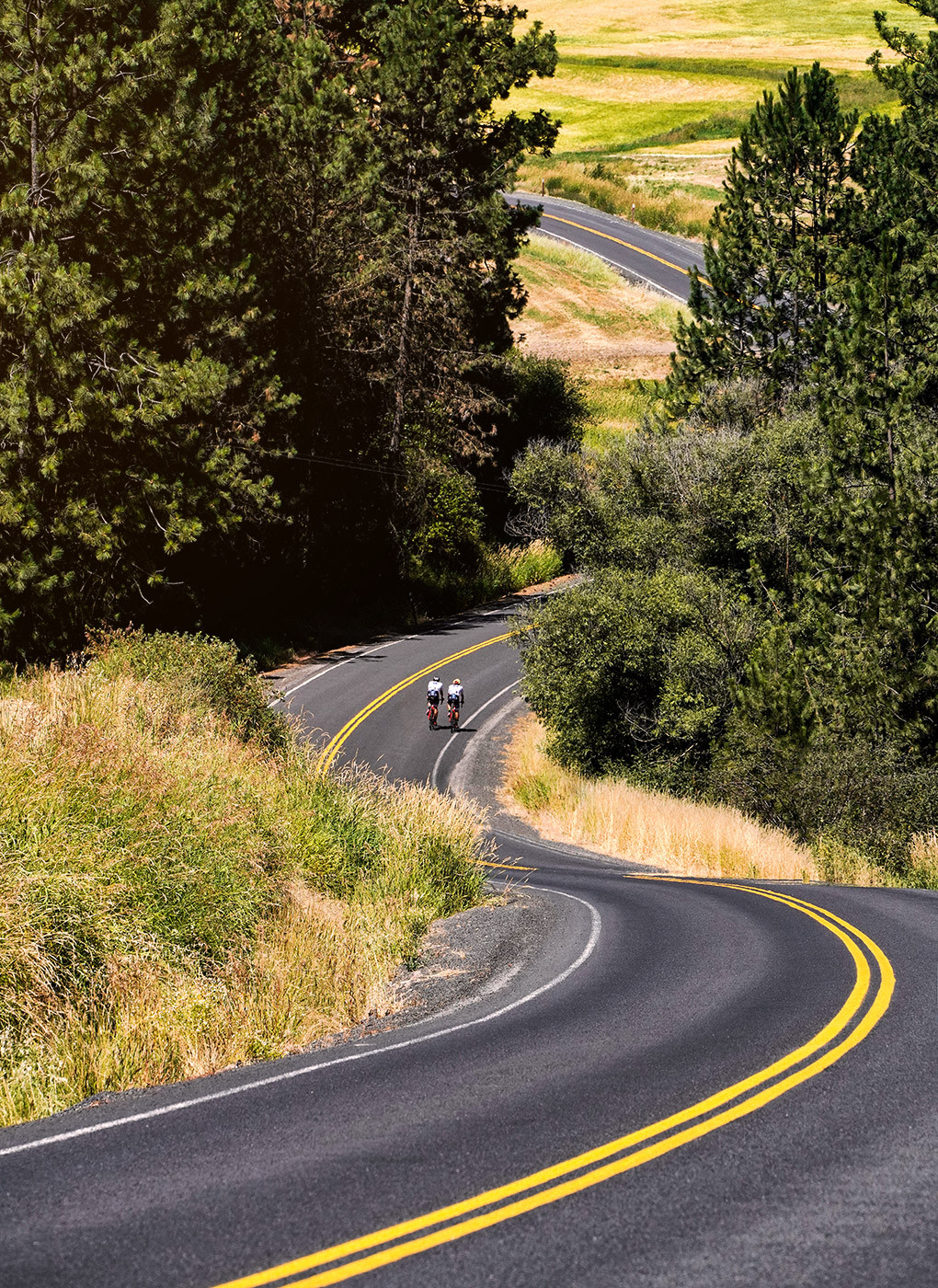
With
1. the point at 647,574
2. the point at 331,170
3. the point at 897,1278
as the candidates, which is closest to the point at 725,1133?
the point at 897,1278

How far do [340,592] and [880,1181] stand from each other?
4067 cm

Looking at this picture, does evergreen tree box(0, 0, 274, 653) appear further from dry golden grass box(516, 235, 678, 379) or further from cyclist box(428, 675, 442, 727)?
dry golden grass box(516, 235, 678, 379)

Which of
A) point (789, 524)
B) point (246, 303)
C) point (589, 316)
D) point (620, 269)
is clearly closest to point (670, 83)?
point (620, 269)

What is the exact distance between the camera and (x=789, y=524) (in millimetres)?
31469

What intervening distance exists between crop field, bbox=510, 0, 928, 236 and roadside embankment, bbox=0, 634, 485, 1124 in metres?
73.5

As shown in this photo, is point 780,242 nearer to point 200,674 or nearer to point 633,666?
point 633,666

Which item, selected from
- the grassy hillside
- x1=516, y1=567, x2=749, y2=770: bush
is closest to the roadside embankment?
x1=516, y1=567, x2=749, y2=770: bush

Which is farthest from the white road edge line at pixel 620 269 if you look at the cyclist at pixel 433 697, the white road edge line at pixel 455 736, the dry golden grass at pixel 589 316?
the cyclist at pixel 433 697

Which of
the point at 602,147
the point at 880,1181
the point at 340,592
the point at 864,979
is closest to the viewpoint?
the point at 880,1181

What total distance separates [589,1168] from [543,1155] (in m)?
0.30

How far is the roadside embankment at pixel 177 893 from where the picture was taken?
25.6 feet

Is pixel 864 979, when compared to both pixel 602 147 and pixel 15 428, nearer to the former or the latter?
pixel 15 428

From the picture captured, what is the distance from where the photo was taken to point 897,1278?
4805 millimetres

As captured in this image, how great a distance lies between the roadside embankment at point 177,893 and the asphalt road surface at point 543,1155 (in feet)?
2.26
